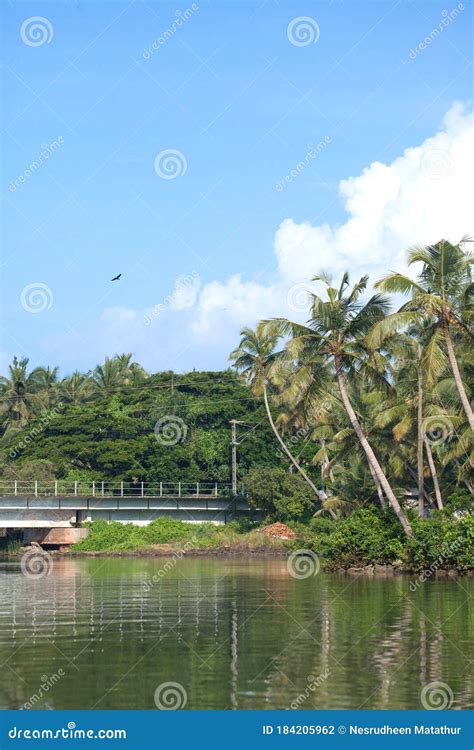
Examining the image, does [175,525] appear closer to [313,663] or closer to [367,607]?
[367,607]

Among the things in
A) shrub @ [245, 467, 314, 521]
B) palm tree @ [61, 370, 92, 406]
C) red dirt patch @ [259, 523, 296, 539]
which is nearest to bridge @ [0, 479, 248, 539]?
shrub @ [245, 467, 314, 521]

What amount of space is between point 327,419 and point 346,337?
1857 cm

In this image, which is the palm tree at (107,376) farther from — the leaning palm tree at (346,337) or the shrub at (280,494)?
the leaning palm tree at (346,337)

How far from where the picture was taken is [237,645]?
19469 mm

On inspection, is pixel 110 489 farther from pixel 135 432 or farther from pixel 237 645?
pixel 237 645

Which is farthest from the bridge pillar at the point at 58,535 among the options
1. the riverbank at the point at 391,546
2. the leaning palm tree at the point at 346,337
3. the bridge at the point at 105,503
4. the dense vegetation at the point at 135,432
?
the leaning palm tree at the point at 346,337

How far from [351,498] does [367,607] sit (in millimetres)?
27056

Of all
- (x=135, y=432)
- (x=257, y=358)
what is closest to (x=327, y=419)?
(x=257, y=358)

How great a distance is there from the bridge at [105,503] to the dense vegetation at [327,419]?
4.99 ft

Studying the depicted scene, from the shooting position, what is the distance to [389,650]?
18406 mm

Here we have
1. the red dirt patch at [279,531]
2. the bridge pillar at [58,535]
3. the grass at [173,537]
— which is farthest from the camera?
the bridge pillar at [58,535]

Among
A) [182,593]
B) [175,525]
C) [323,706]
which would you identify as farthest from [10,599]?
[175,525]

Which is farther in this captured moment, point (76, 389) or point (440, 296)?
point (76, 389)

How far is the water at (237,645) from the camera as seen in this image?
1466 centimetres
